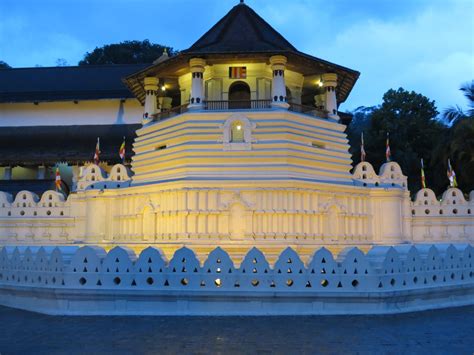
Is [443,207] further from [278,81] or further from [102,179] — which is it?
[102,179]

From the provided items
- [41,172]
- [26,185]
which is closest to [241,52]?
[26,185]

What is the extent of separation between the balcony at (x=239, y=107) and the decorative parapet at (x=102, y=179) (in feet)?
9.14

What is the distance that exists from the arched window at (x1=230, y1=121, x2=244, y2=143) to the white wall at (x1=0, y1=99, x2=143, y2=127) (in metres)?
15.3

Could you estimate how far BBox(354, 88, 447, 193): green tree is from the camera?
122ft

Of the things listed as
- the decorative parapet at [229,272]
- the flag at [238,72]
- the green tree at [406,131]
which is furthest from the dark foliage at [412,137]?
the decorative parapet at [229,272]

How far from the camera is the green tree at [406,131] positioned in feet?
122

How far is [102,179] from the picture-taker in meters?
22.1

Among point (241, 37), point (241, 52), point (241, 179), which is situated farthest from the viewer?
point (241, 37)

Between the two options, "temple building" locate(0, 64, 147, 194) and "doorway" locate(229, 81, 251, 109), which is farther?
"temple building" locate(0, 64, 147, 194)

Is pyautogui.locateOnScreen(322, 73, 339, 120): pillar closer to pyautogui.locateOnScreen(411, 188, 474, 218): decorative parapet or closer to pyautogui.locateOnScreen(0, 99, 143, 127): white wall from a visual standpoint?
pyautogui.locateOnScreen(411, 188, 474, 218): decorative parapet

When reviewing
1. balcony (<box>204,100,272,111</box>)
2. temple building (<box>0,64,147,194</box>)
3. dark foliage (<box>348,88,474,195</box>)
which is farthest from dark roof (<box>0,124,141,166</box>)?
dark foliage (<box>348,88,474,195</box>)

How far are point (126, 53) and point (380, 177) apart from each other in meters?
49.4

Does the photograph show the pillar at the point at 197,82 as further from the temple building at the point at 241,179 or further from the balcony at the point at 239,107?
the balcony at the point at 239,107

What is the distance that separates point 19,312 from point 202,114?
10.1 metres
